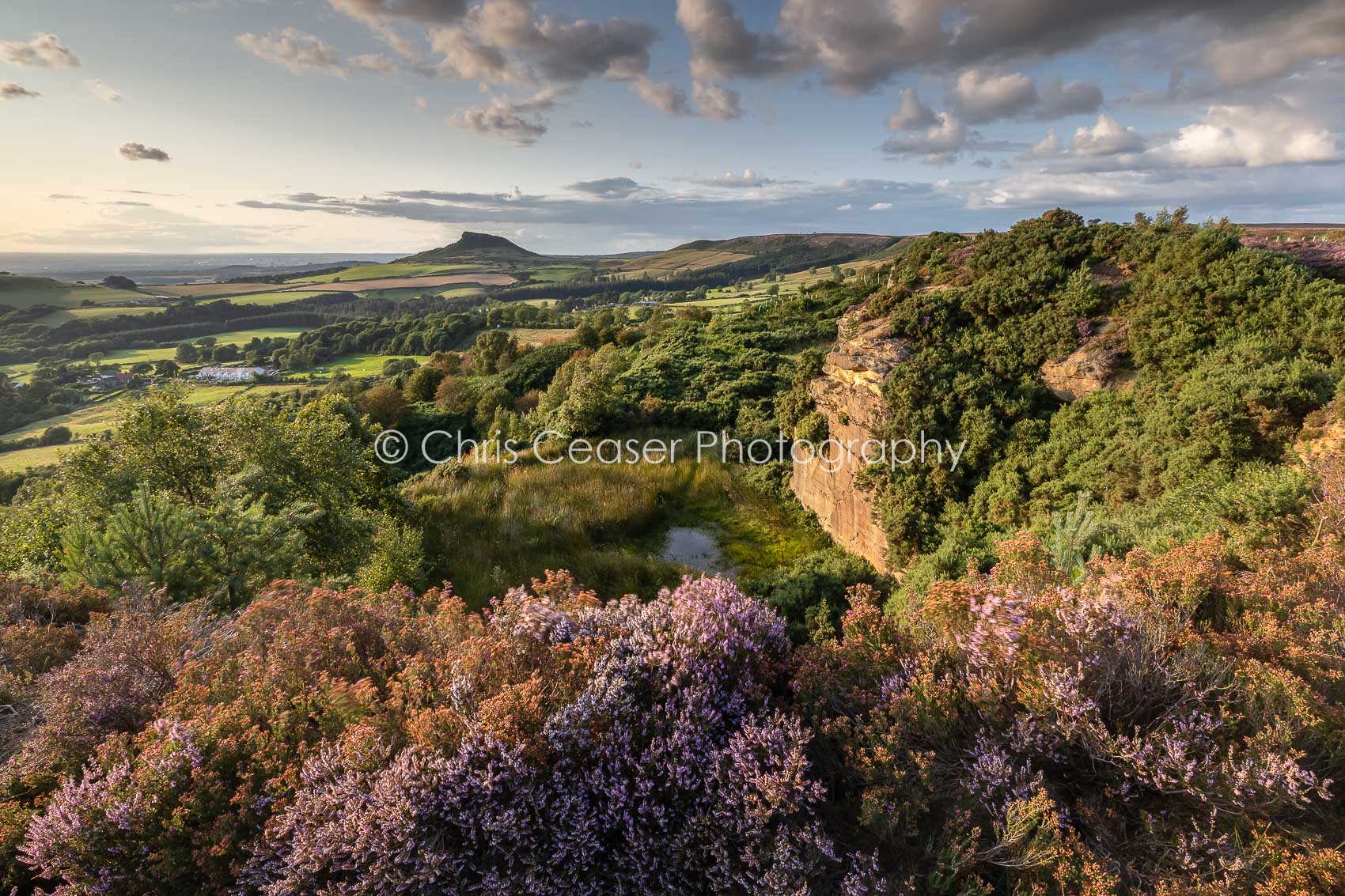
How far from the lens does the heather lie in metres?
2.53

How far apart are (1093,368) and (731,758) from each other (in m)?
9.86

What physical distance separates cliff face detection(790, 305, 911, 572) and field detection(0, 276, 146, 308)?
321 ft

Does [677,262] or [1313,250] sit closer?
[1313,250]

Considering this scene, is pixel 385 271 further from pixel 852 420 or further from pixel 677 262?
pixel 852 420

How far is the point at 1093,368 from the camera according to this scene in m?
9.01

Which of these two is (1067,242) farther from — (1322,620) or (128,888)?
(128,888)


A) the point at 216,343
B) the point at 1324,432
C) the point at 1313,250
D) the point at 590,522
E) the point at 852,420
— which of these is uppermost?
the point at 1313,250

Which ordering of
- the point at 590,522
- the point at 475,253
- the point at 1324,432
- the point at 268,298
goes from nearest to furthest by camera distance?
the point at 1324,432
the point at 590,522
the point at 268,298
the point at 475,253

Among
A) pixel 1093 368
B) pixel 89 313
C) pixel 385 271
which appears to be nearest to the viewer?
pixel 1093 368

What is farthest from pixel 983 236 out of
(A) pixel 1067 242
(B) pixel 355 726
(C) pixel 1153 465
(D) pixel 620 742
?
(B) pixel 355 726

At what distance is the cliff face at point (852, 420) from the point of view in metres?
10.6

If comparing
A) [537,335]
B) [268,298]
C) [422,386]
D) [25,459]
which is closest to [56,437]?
[25,459]

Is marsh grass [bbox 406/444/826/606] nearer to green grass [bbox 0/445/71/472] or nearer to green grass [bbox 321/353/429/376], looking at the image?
green grass [bbox 0/445/71/472]

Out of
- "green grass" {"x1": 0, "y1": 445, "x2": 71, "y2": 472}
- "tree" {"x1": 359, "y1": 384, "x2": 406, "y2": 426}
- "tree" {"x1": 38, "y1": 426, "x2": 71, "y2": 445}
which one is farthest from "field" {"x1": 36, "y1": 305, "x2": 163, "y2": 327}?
"tree" {"x1": 359, "y1": 384, "x2": 406, "y2": 426}
